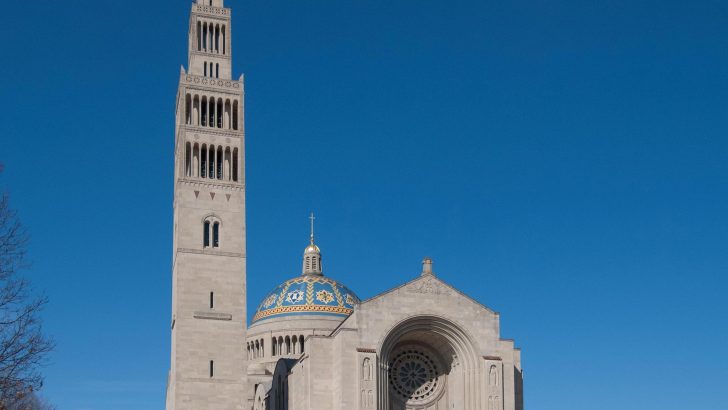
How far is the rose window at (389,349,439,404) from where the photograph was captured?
5975 centimetres

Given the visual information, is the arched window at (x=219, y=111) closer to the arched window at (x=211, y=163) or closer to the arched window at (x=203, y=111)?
the arched window at (x=203, y=111)

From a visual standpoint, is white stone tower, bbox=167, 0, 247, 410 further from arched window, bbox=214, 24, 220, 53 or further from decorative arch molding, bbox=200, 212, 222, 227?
arched window, bbox=214, 24, 220, 53

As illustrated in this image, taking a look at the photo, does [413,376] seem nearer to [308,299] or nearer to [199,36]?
[308,299]

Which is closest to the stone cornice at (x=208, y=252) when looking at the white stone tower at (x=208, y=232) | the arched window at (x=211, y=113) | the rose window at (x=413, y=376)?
the white stone tower at (x=208, y=232)

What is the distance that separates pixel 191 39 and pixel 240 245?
1458cm

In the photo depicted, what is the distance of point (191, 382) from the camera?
59844 mm

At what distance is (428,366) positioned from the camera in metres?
60.7

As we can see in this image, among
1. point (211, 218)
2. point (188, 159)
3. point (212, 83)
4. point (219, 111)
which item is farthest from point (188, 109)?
point (211, 218)

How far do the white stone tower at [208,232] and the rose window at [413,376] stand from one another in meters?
8.65

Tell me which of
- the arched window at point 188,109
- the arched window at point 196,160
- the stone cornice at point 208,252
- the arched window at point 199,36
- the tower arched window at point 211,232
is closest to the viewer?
the stone cornice at point 208,252

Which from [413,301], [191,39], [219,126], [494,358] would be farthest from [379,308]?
[191,39]

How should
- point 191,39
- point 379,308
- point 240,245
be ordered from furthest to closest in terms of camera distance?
1. point 191,39
2. point 240,245
3. point 379,308

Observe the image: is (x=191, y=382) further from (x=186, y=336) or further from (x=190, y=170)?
(x=190, y=170)

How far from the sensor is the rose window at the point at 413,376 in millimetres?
59750
